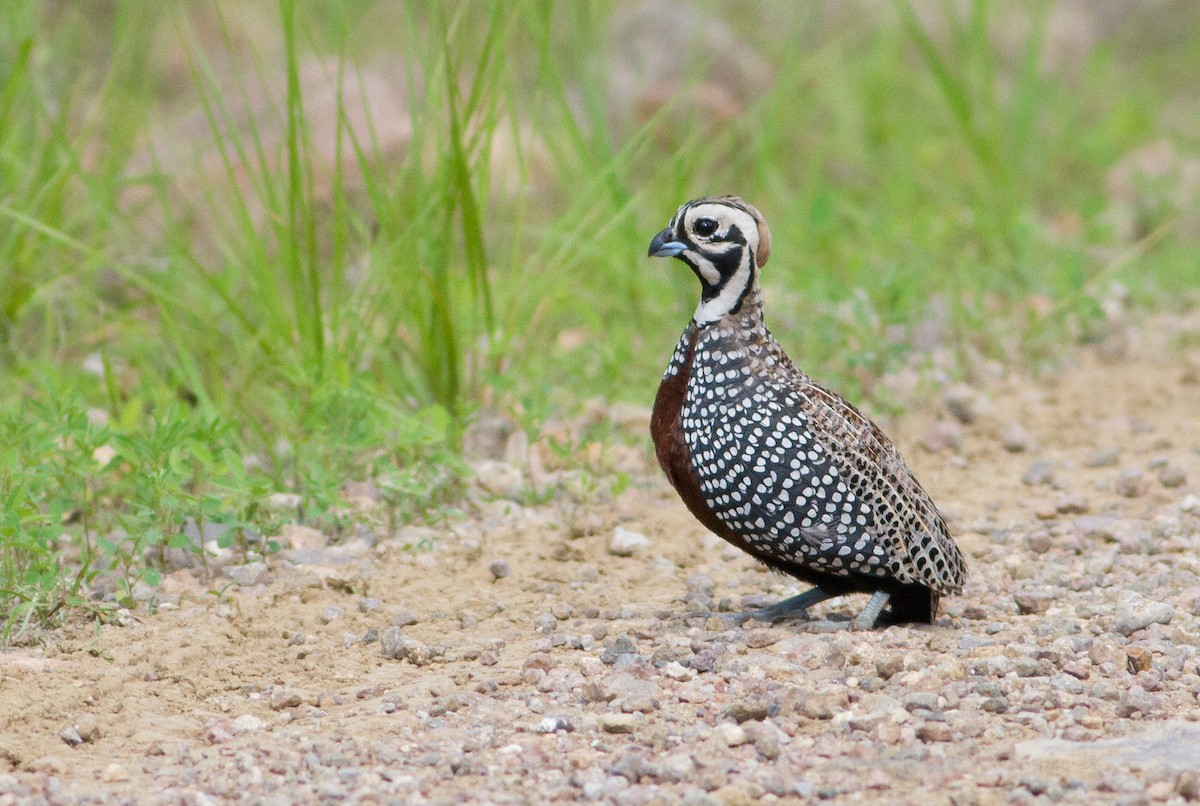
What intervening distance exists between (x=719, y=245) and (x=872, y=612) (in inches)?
41.5

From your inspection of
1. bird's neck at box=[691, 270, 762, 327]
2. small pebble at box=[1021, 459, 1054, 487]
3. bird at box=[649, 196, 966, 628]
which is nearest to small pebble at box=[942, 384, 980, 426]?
small pebble at box=[1021, 459, 1054, 487]

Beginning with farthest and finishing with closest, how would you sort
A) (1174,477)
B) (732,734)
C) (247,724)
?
(1174,477) < (247,724) < (732,734)

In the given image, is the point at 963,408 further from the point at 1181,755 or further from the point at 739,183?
the point at 1181,755

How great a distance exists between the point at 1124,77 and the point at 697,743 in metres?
9.91

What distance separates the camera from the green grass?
4.62m

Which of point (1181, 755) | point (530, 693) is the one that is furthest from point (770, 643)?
point (1181, 755)

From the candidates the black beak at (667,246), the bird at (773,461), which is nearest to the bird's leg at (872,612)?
the bird at (773,461)

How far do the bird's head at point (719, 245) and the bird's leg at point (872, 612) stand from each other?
0.86 metres

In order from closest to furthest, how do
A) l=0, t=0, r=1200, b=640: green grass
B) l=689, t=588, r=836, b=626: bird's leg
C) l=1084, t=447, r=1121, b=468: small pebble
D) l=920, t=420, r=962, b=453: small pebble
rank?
l=689, t=588, r=836, b=626: bird's leg
l=0, t=0, r=1200, b=640: green grass
l=1084, t=447, r=1121, b=468: small pebble
l=920, t=420, r=962, b=453: small pebble

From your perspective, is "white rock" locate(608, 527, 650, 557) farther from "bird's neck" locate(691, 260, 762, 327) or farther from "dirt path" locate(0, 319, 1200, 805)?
"bird's neck" locate(691, 260, 762, 327)

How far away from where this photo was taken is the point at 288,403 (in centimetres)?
471

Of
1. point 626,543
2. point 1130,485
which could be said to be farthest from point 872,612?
point 1130,485

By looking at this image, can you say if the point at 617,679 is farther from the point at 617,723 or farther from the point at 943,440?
the point at 943,440

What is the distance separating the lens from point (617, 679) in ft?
11.6
